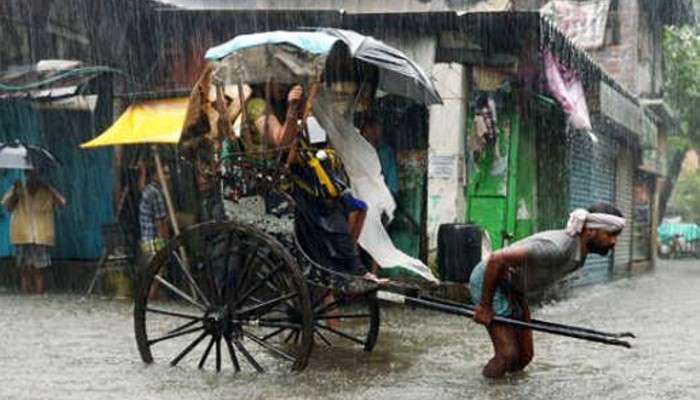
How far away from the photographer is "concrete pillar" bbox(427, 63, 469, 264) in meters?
10.8

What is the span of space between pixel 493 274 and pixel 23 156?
8.03 m

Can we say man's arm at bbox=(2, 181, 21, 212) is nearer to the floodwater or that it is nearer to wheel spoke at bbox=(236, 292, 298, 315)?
the floodwater

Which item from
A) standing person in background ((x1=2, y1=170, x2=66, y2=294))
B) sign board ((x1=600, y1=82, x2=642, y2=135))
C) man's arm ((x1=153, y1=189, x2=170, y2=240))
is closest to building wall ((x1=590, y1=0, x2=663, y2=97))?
sign board ((x1=600, y1=82, x2=642, y2=135))

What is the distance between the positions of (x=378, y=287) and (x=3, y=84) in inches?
307

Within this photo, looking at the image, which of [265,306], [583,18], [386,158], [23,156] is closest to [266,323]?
[265,306]

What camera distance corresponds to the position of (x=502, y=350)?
19.7 ft

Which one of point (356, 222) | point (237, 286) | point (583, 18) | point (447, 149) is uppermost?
point (583, 18)

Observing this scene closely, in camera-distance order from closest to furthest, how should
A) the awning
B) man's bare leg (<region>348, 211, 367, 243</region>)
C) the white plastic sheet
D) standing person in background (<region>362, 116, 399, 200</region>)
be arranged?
man's bare leg (<region>348, 211, 367, 243</region>) → the white plastic sheet → the awning → standing person in background (<region>362, 116, 399, 200</region>)

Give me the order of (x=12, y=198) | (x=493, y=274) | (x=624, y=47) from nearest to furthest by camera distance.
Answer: (x=493, y=274)
(x=12, y=198)
(x=624, y=47)

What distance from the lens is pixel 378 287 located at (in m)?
5.96

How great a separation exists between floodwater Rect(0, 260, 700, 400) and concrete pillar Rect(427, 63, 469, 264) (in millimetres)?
1329

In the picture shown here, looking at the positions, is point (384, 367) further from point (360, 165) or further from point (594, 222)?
point (594, 222)

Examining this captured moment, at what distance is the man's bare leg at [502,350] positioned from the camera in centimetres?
601

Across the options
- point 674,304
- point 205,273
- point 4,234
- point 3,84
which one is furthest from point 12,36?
point 674,304
